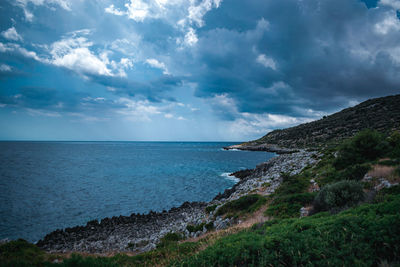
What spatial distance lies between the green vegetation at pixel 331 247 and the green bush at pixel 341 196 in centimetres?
356

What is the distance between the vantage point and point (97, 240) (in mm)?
15508

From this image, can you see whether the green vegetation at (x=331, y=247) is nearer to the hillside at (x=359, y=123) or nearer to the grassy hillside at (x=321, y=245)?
the grassy hillside at (x=321, y=245)

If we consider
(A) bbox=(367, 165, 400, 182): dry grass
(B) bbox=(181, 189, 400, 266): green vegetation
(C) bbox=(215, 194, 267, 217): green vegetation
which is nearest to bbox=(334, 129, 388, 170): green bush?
(A) bbox=(367, 165, 400, 182): dry grass

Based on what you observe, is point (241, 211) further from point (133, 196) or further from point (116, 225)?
point (133, 196)

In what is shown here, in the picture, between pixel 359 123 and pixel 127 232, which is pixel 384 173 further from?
pixel 359 123

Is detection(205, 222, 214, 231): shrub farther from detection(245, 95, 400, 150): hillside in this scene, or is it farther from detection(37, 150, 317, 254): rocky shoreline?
detection(245, 95, 400, 150): hillside

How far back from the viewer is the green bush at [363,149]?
1686 cm

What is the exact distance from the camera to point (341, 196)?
9586mm

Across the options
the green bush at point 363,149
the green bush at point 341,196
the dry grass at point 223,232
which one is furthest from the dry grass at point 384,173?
the dry grass at point 223,232

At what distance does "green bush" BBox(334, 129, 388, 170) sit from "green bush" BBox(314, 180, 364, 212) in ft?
31.5

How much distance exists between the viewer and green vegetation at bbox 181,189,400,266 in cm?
437

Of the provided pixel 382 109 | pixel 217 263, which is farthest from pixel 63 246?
pixel 382 109

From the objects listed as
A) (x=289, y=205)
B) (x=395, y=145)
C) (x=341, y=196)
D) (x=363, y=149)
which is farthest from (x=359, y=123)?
(x=341, y=196)

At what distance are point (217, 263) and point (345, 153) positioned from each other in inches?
761
